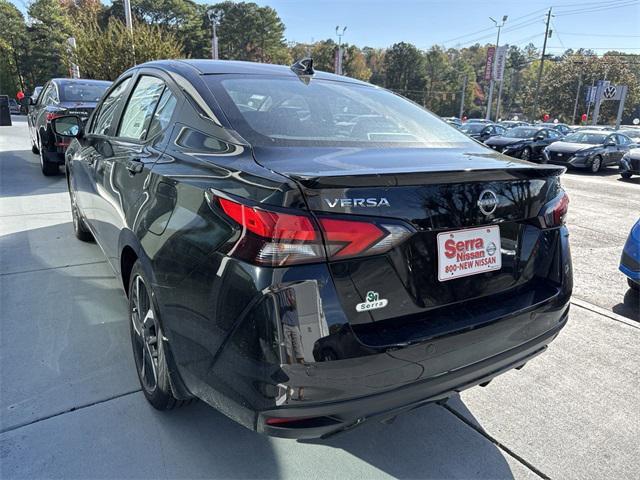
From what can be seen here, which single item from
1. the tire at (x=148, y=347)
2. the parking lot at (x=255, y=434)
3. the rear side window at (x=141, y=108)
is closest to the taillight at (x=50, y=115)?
the parking lot at (x=255, y=434)

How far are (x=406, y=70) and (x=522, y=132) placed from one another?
228 ft

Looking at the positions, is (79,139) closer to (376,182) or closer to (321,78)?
(321,78)

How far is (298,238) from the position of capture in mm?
1443

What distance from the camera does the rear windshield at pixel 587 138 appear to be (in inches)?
658

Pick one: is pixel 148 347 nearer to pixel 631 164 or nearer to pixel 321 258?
pixel 321 258

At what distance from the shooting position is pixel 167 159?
6.97 feet

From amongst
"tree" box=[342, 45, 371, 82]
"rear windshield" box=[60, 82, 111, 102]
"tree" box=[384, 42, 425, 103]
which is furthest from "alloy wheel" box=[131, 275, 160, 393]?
"tree" box=[384, 42, 425, 103]

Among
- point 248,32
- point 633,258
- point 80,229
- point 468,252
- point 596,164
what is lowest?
point 596,164

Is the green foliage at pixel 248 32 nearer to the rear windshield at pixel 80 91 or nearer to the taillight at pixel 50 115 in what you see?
the rear windshield at pixel 80 91

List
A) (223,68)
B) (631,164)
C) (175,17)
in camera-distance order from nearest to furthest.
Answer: (223,68) → (631,164) → (175,17)

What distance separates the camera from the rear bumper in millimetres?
1510

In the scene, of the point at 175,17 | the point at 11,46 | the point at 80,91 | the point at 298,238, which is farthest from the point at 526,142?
the point at 175,17

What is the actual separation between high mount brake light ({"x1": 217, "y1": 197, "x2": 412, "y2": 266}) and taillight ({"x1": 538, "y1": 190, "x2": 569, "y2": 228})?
0.93 meters

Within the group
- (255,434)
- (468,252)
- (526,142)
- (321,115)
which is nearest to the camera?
(468,252)
